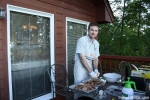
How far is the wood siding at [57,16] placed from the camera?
1.98 m

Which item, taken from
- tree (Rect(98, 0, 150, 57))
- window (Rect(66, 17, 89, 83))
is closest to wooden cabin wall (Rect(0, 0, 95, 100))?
window (Rect(66, 17, 89, 83))

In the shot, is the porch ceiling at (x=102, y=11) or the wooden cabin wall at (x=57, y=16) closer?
the wooden cabin wall at (x=57, y=16)

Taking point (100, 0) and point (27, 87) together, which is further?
point (100, 0)

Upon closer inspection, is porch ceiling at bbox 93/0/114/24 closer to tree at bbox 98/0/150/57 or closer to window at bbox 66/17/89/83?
window at bbox 66/17/89/83

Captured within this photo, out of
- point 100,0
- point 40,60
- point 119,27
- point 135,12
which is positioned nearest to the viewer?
point 40,60

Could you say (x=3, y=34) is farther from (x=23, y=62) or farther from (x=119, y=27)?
(x=119, y=27)

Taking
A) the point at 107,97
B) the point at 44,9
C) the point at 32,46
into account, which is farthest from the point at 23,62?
the point at 107,97

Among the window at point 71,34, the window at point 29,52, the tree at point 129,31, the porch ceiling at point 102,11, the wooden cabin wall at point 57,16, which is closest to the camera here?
the wooden cabin wall at point 57,16

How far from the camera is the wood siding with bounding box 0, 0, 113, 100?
198 cm

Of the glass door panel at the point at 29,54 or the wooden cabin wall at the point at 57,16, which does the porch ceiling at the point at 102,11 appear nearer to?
the wooden cabin wall at the point at 57,16

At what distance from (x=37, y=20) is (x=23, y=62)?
85 centimetres

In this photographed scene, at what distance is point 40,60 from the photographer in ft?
8.52

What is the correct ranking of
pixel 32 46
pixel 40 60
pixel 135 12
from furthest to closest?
pixel 135 12 → pixel 40 60 → pixel 32 46

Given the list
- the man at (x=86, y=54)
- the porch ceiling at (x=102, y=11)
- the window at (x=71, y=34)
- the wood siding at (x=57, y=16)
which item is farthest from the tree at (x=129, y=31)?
the man at (x=86, y=54)
